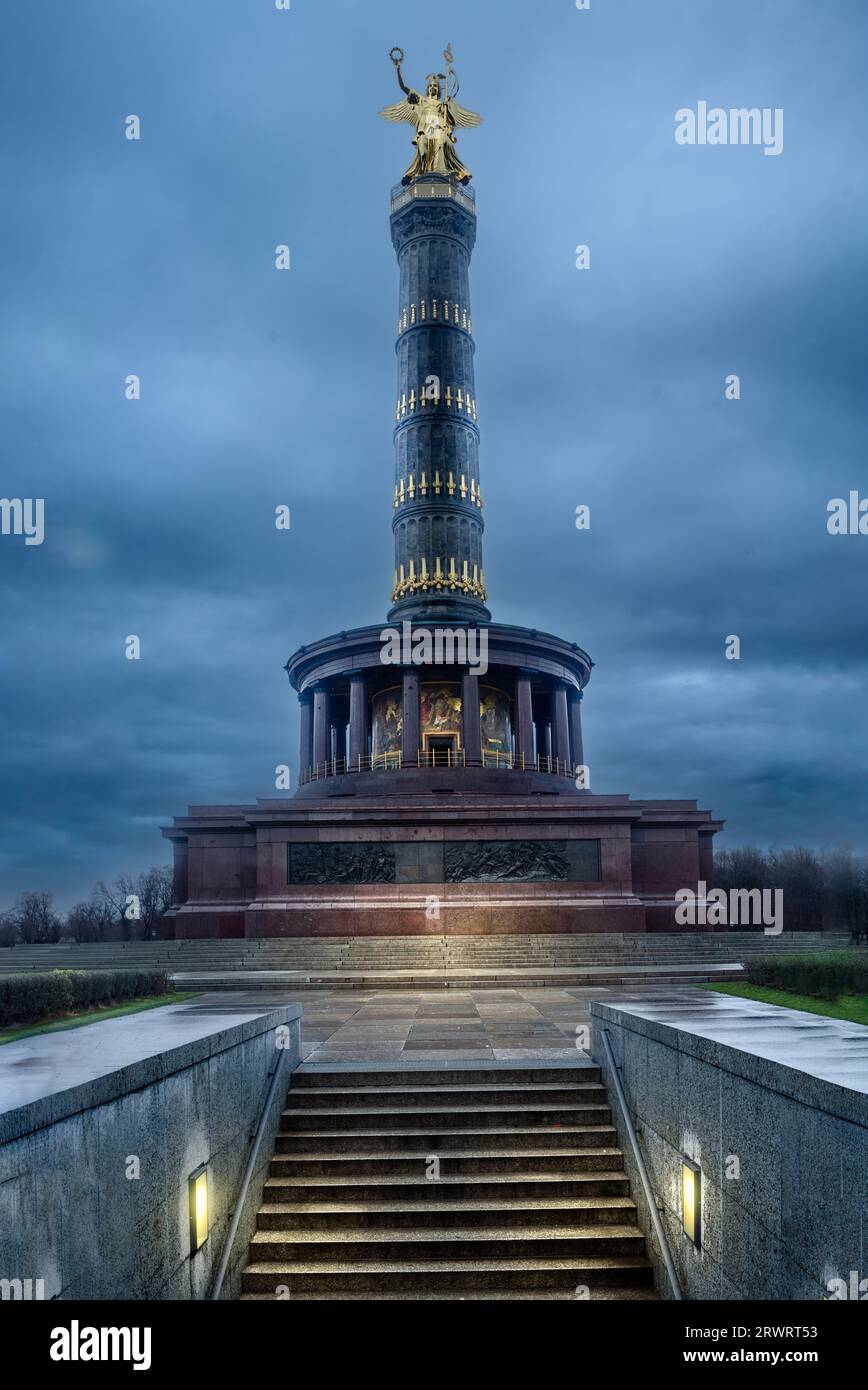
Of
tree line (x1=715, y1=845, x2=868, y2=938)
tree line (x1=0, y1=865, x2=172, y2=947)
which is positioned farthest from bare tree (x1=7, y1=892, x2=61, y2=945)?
tree line (x1=715, y1=845, x2=868, y2=938)

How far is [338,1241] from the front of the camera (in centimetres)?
596

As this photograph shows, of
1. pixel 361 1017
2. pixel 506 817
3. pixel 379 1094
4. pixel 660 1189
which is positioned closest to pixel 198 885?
pixel 506 817

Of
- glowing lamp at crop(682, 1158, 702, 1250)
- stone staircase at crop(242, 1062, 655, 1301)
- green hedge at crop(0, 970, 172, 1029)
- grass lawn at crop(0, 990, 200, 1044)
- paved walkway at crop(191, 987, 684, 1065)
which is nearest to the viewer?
glowing lamp at crop(682, 1158, 702, 1250)

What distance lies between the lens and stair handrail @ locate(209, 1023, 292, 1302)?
5445mm

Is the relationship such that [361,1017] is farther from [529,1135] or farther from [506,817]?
[506,817]

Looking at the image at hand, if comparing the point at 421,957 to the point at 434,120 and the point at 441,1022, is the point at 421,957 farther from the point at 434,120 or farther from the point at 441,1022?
the point at 434,120

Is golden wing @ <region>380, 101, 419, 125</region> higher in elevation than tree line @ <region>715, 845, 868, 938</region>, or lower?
higher

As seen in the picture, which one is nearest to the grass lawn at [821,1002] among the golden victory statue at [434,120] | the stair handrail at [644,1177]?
the stair handrail at [644,1177]

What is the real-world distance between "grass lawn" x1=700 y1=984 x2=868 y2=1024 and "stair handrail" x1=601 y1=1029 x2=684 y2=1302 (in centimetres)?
157

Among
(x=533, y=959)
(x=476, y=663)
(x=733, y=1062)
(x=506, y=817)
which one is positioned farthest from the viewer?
(x=476, y=663)

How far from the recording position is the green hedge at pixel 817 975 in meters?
9.40

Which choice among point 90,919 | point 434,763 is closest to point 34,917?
point 90,919

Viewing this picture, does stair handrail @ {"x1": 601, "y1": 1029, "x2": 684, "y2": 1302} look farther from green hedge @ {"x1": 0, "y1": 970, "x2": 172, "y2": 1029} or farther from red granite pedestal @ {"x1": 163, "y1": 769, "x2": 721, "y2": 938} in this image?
red granite pedestal @ {"x1": 163, "y1": 769, "x2": 721, "y2": 938}
